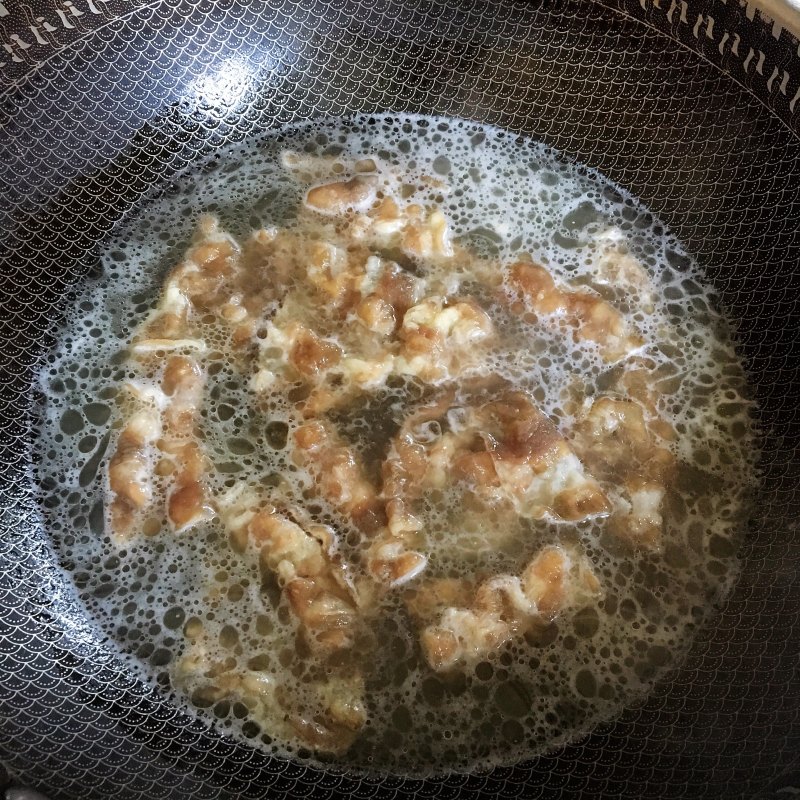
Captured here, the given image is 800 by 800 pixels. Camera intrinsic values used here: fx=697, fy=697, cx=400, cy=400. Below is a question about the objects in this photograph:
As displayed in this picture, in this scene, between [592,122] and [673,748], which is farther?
[592,122]

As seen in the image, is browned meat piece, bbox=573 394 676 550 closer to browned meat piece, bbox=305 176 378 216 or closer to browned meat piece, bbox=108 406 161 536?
browned meat piece, bbox=305 176 378 216

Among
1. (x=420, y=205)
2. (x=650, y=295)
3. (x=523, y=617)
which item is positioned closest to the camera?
(x=523, y=617)

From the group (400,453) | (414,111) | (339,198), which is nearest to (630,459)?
(400,453)

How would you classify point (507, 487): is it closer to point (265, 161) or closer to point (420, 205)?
point (420, 205)

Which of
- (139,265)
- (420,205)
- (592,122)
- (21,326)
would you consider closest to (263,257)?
(139,265)

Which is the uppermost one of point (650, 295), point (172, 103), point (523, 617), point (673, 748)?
point (172, 103)

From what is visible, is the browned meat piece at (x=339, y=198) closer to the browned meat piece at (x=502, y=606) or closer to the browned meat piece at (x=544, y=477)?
the browned meat piece at (x=544, y=477)

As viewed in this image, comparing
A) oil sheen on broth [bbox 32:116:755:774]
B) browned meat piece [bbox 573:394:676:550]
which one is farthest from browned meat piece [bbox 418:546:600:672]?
browned meat piece [bbox 573:394:676:550]

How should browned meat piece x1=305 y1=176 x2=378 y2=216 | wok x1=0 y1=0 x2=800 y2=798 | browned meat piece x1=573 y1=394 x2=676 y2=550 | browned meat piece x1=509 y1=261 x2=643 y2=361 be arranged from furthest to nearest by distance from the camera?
1. browned meat piece x1=305 y1=176 x2=378 y2=216
2. browned meat piece x1=509 y1=261 x2=643 y2=361
3. browned meat piece x1=573 y1=394 x2=676 y2=550
4. wok x1=0 y1=0 x2=800 y2=798
